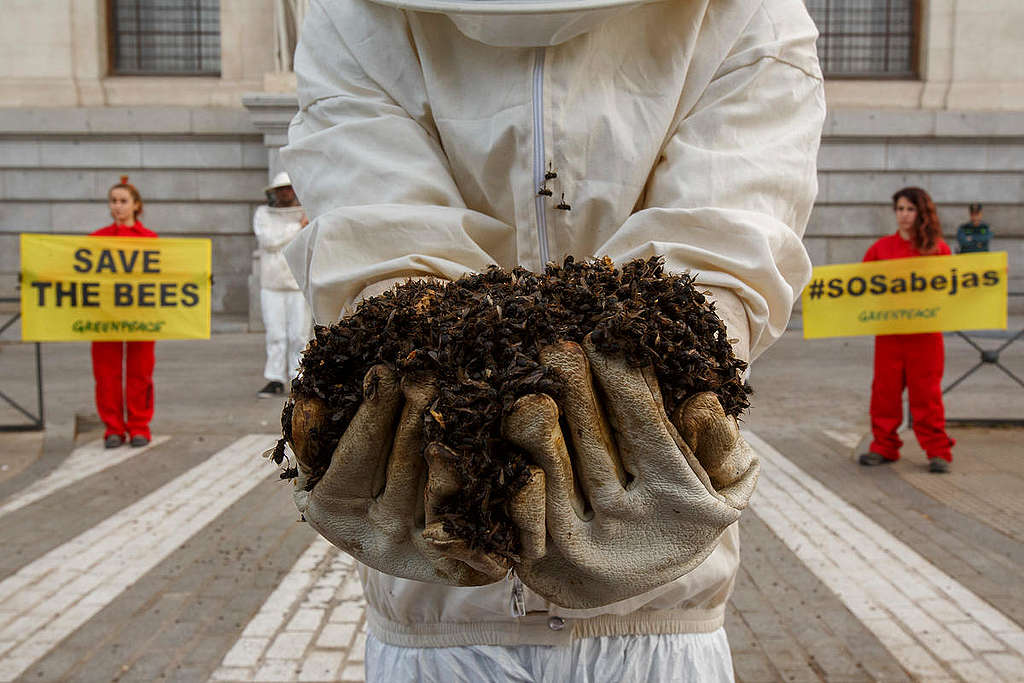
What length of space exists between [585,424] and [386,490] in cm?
29

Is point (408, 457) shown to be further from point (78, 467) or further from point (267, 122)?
point (267, 122)

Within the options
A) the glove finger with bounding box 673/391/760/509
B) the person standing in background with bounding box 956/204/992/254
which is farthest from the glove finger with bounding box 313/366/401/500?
the person standing in background with bounding box 956/204/992/254

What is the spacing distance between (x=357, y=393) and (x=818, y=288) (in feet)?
27.9

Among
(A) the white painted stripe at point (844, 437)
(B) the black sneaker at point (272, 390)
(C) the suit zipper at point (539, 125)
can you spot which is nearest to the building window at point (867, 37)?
(A) the white painted stripe at point (844, 437)

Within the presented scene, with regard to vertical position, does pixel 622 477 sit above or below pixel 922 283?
above

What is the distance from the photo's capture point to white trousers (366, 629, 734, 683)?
1.83 metres

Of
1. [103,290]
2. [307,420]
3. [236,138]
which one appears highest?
[236,138]

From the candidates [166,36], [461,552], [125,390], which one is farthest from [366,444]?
[166,36]

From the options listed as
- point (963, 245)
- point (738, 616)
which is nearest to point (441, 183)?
point (738, 616)

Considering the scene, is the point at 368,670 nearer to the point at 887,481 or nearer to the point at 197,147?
the point at 887,481

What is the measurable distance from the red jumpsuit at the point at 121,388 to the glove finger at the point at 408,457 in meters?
8.21

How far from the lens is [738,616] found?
4918mm

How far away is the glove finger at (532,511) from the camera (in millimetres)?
1336

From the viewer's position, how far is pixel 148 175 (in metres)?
19.4
